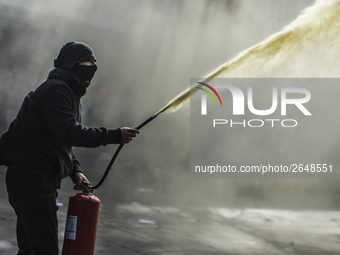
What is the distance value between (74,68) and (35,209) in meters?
0.73

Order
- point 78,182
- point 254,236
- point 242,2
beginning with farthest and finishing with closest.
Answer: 1. point 242,2
2. point 254,236
3. point 78,182

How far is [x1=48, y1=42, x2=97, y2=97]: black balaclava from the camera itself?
7.02 ft

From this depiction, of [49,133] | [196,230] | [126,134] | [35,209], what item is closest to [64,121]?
[49,133]

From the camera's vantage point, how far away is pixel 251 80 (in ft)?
32.2

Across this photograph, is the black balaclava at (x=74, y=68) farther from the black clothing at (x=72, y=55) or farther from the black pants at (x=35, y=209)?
the black pants at (x=35, y=209)

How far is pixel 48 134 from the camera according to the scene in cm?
206

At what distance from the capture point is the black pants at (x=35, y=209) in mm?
1975

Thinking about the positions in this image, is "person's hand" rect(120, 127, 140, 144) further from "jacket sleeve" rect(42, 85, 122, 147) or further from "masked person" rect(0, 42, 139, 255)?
"jacket sleeve" rect(42, 85, 122, 147)

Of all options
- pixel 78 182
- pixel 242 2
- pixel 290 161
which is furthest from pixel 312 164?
pixel 78 182

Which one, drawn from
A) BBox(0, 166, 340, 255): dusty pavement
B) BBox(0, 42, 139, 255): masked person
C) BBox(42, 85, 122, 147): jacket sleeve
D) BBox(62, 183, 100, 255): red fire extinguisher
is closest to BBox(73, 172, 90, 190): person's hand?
BBox(62, 183, 100, 255): red fire extinguisher

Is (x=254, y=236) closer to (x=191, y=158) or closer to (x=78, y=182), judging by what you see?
(x=78, y=182)

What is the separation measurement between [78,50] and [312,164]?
35.6ft

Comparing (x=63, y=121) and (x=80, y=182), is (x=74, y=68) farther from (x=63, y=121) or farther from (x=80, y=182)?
(x=80, y=182)

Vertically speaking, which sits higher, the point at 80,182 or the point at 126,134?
the point at 126,134
